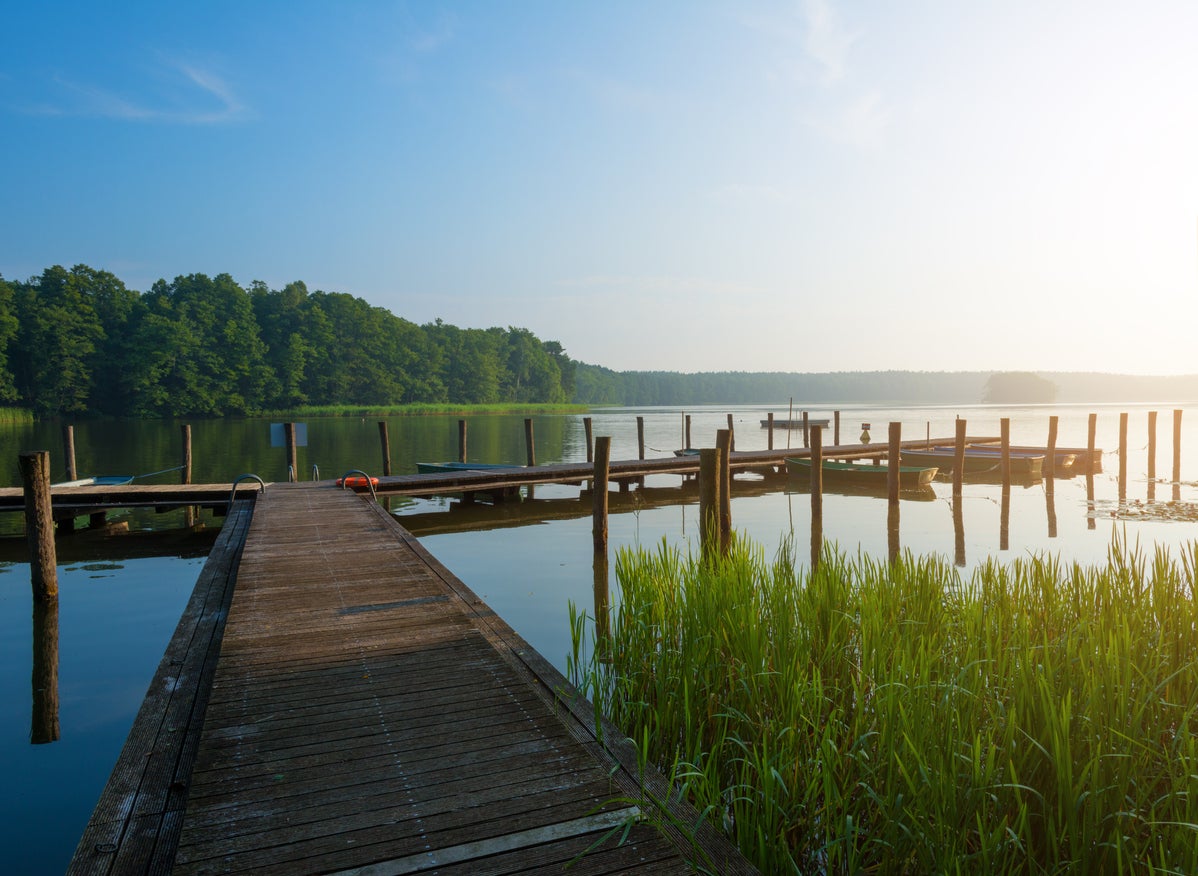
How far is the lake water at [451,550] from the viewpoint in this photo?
18.7ft

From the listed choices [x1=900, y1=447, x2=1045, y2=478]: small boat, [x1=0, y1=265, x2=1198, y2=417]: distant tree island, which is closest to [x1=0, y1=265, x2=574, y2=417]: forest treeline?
[x1=0, y1=265, x2=1198, y2=417]: distant tree island

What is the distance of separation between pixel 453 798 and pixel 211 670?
2.59m

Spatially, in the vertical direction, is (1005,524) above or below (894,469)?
below

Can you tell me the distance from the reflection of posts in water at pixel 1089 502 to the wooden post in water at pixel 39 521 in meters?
18.5

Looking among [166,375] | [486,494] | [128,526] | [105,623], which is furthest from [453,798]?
[166,375]

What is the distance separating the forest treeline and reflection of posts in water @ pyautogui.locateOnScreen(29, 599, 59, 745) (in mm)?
63692

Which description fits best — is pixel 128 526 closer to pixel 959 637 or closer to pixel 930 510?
pixel 959 637

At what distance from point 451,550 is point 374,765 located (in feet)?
35.3

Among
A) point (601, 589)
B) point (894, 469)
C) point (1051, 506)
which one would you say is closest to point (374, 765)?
point (601, 589)

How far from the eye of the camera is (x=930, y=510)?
732 inches

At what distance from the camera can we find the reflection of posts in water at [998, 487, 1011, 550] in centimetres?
1437

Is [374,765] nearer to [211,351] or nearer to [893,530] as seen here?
[893,530]

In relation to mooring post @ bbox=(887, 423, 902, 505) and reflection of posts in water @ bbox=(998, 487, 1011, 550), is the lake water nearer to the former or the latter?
reflection of posts in water @ bbox=(998, 487, 1011, 550)

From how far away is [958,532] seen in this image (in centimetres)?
1551
